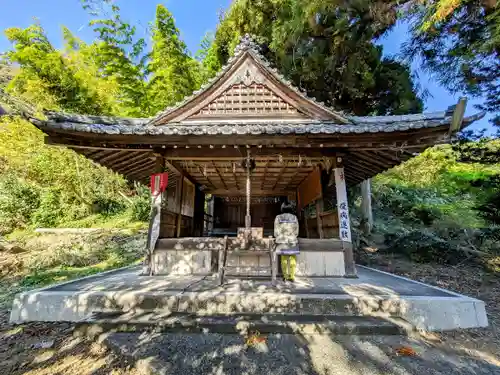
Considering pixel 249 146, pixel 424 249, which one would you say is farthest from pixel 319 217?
pixel 424 249

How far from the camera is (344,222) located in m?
5.44

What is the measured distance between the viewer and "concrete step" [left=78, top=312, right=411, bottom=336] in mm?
3279

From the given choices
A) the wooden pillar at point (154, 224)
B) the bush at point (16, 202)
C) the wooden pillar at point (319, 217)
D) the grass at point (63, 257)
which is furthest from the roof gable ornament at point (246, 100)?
the bush at point (16, 202)

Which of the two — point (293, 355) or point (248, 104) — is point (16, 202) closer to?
point (248, 104)

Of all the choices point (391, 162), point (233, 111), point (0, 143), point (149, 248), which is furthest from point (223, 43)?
point (0, 143)

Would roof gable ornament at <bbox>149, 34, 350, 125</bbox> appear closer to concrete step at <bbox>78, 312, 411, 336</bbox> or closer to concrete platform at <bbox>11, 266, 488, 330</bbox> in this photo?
concrete platform at <bbox>11, 266, 488, 330</bbox>

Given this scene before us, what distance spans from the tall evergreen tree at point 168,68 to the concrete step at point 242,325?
15.0 metres

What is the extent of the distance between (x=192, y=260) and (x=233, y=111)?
391 centimetres

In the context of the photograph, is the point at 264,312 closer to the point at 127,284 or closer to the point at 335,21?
the point at 127,284

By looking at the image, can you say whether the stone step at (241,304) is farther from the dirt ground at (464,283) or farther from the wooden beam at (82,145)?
the wooden beam at (82,145)

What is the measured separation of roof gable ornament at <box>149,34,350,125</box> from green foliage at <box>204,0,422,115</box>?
2674 mm

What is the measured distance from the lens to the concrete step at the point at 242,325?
129 inches

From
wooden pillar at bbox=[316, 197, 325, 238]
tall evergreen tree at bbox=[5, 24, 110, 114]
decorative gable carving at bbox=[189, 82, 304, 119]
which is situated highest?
tall evergreen tree at bbox=[5, 24, 110, 114]

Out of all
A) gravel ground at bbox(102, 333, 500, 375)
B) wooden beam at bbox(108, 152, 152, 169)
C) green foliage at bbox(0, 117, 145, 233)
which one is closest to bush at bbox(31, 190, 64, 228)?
green foliage at bbox(0, 117, 145, 233)
